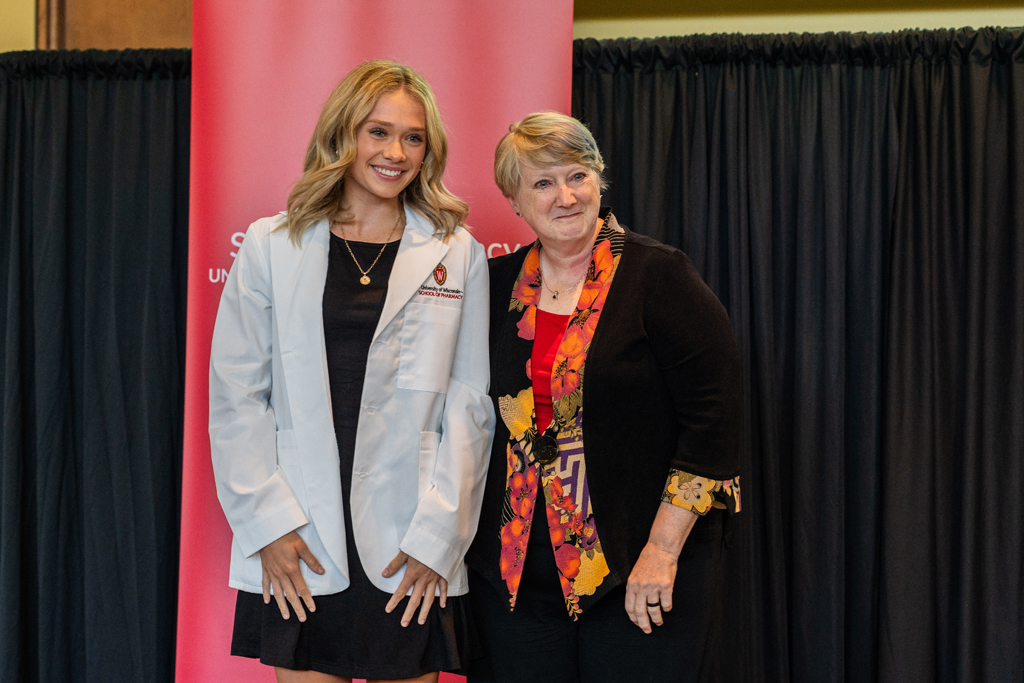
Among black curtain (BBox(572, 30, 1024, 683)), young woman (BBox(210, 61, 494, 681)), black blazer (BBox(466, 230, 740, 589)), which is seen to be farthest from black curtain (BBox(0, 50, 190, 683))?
black blazer (BBox(466, 230, 740, 589))

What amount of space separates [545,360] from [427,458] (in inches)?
13.0

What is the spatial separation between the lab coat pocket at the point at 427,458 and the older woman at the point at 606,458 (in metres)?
0.16

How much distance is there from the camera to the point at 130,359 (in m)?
2.75

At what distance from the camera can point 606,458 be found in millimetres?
1562

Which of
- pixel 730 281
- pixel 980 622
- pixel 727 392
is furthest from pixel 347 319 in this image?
pixel 980 622

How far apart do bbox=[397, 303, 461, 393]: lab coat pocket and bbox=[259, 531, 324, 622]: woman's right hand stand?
397 mm

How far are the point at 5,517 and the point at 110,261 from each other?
97cm

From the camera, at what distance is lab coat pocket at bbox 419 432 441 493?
1.62m

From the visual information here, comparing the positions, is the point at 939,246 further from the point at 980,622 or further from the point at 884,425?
the point at 980,622

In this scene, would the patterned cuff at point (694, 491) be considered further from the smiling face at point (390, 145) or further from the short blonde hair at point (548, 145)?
the smiling face at point (390, 145)

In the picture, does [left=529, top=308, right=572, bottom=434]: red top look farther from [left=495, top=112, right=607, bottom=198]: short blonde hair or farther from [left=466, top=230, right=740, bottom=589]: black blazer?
[left=495, top=112, right=607, bottom=198]: short blonde hair

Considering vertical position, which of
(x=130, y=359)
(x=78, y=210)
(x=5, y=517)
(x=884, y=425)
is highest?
(x=78, y=210)

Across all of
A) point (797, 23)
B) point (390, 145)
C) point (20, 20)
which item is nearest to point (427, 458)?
point (390, 145)

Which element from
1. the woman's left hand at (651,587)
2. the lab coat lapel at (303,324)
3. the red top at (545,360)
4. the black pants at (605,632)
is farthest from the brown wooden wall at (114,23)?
the woman's left hand at (651,587)
